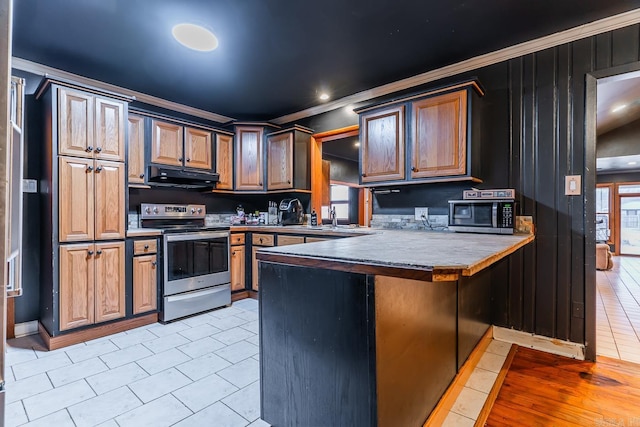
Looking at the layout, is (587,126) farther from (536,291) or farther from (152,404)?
(152,404)

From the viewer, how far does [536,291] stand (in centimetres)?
238

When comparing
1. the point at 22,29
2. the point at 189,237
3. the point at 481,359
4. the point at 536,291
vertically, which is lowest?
the point at 481,359

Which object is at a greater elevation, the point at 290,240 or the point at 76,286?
the point at 290,240

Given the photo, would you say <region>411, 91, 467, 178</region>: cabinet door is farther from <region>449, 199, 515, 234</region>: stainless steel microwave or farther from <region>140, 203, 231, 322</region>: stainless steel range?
<region>140, 203, 231, 322</region>: stainless steel range

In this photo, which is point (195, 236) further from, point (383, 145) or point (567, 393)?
point (567, 393)

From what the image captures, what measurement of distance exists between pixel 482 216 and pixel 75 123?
132 inches

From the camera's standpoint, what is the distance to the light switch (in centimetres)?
217

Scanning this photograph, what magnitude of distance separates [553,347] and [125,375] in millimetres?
3043

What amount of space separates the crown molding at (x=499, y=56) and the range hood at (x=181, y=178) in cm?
161

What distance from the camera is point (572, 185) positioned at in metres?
2.19

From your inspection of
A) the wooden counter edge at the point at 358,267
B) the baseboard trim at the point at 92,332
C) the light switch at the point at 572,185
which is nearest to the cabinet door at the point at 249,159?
the baseboard trim at the point at 92,332

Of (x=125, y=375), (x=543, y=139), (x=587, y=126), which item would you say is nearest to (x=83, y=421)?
(x=125, y=375)

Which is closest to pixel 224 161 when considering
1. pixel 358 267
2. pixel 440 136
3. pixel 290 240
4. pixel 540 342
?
pixel 290 240

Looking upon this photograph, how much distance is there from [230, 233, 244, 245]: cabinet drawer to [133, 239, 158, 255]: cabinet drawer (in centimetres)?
85
